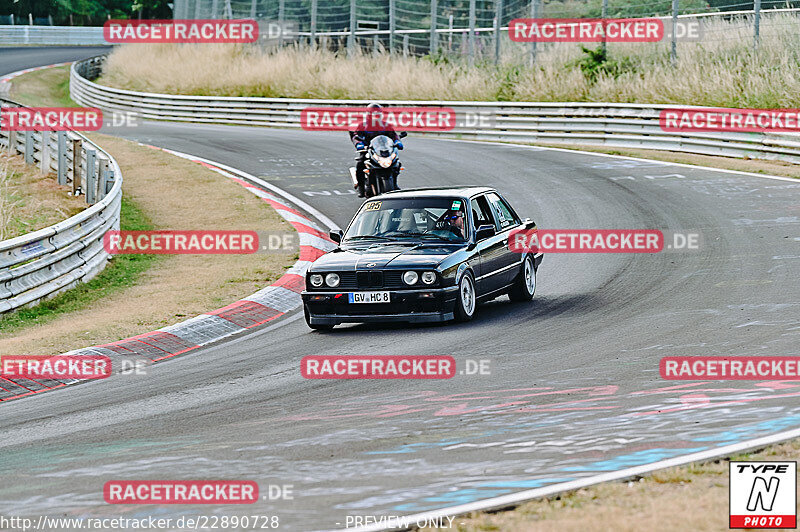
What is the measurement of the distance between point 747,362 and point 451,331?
3.29m

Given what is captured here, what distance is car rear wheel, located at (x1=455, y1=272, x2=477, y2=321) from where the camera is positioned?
11602mm

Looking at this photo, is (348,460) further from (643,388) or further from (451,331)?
(451,331)

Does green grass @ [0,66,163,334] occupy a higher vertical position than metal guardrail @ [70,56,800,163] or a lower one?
lower

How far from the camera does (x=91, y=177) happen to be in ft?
63.1

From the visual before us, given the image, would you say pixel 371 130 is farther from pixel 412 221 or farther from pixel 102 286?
pixel 412 221

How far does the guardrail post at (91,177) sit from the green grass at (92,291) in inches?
34.9

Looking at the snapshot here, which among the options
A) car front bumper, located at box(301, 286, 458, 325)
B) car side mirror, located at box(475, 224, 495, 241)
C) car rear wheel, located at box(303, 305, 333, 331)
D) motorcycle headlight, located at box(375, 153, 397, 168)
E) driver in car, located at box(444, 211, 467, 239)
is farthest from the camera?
motorcycle headlight, located at box(375, 153, 397, 168)

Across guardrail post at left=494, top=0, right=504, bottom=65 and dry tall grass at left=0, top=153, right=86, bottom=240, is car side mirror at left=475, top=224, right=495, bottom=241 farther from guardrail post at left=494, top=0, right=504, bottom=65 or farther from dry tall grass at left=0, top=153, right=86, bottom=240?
guardrail post at left=494, top=0, right=504, bottom=65

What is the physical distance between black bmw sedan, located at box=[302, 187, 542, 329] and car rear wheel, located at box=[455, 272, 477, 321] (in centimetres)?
1

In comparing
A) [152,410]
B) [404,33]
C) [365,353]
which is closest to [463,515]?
[152,410]

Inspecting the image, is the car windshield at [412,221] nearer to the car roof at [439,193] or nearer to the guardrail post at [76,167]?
the car roof at [439,193]

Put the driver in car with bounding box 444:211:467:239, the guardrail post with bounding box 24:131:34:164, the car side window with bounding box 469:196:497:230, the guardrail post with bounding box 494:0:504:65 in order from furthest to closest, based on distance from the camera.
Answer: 1. the guardrail post with bounding box 494:0:504:65
2. the guardrail post with bounding box 24:131:34:164
3. the car side window with bounding box 469:196:497:230
4. the driver in car with bounding box 444:211:467:239

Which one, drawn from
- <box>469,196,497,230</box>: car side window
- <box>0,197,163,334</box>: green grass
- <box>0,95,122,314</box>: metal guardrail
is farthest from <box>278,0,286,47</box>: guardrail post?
<box>469,196,497,230</box>: car side window

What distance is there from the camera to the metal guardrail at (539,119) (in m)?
24.2
